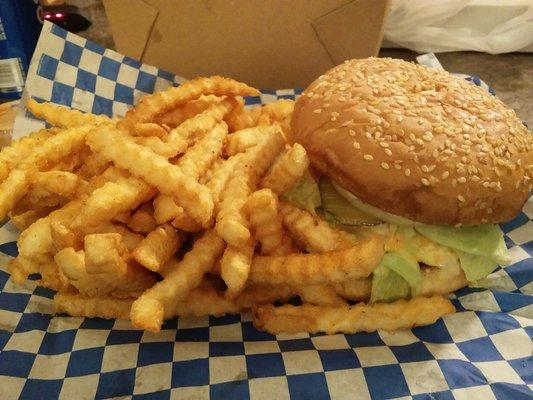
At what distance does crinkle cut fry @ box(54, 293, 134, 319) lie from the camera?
1.60 m

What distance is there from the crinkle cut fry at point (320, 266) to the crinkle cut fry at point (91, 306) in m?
0.43

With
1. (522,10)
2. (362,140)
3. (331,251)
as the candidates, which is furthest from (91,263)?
(522,10)

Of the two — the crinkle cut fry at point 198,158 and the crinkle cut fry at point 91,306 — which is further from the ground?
the crinkle cut fry at point 198,158

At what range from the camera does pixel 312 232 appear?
161cm

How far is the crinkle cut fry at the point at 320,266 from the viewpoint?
146 centimetres

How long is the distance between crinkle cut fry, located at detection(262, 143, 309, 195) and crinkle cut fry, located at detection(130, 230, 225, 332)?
0.25 m

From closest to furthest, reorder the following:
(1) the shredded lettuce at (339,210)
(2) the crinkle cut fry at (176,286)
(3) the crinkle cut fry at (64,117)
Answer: (2) the crinkle cut fry at (176,286) → (1) the shredded lettuce at (339,210) → (3) the crinkle cut fry at (64,117)

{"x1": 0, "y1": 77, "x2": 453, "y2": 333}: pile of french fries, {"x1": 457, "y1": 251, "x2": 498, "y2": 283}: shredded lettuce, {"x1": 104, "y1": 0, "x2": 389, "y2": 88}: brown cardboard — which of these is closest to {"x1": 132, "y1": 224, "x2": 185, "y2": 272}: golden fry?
{"x1": 0, "y1": 77, "x2": 453, "y2": 333}: pile of french fries

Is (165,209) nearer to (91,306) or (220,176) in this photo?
(220,176)

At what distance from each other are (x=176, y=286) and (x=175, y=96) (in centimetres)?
71

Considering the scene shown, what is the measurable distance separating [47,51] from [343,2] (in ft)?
4.86

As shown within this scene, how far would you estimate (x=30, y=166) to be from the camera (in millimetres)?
1659

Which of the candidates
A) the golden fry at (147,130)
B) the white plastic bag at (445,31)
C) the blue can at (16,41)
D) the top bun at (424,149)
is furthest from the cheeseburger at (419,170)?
the white plastic bag at (445,31)

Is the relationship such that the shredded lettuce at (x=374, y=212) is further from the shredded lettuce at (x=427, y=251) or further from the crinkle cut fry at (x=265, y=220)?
the crinkle cut fry at (x=265, y=220)
